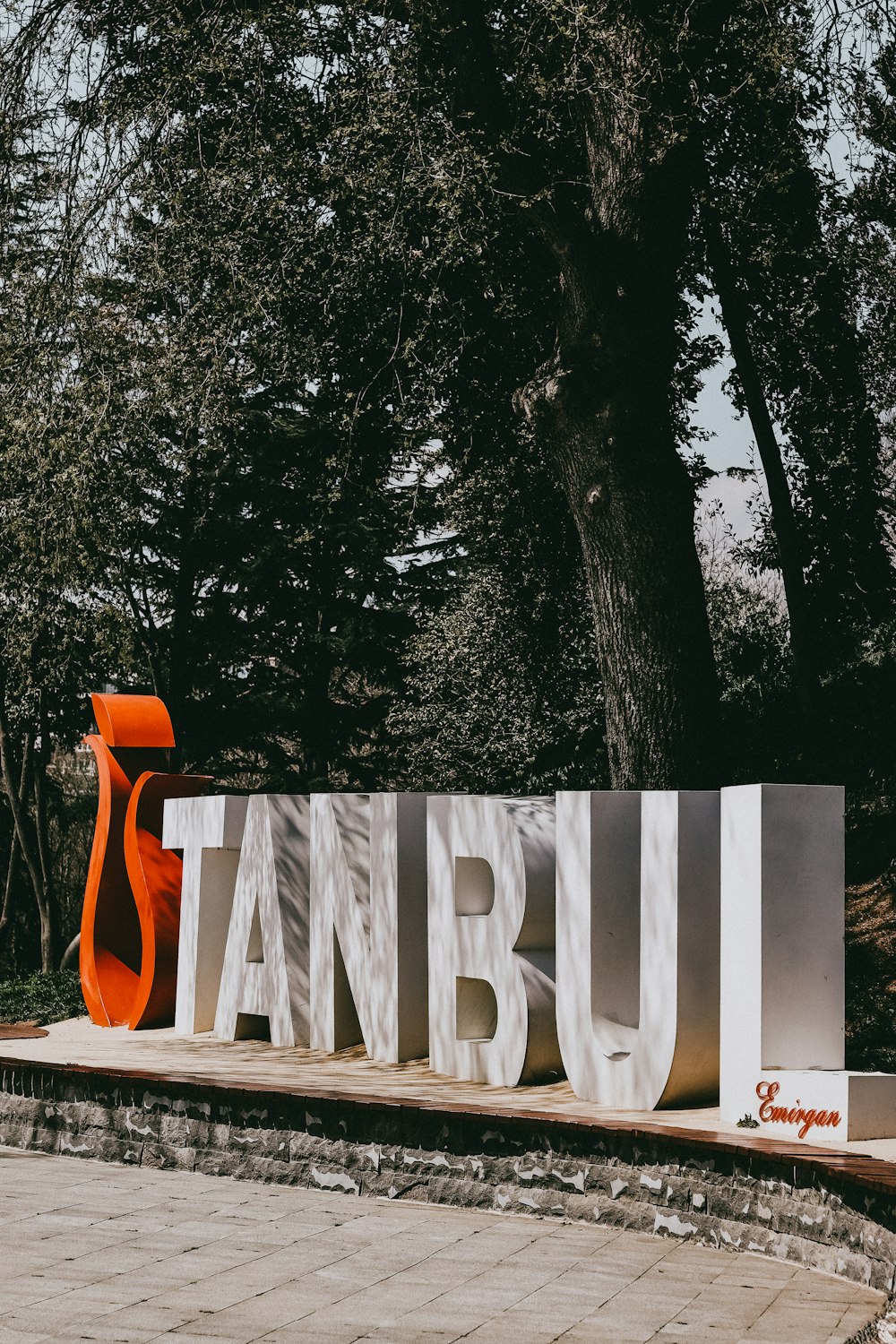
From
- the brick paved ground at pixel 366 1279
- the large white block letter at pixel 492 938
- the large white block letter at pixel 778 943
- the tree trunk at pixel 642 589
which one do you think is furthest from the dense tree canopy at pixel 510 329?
the brick paved ground at pixel 366 1279

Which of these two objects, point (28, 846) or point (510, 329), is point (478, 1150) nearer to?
point (510, 329)

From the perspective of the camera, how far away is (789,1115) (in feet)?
23.9

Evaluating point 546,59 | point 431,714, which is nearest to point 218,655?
point 431,714

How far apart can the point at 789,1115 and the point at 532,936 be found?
8.23 feet

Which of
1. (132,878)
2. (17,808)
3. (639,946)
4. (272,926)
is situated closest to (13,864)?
(17,808)

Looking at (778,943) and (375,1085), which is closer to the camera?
(778,943)

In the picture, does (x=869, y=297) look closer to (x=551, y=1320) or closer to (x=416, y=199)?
(x=416, y=199)

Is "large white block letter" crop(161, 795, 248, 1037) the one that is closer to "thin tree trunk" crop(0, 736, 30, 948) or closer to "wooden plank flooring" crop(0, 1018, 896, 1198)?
"wooden plank flooring" crop(0, 1018, 896, 1198)

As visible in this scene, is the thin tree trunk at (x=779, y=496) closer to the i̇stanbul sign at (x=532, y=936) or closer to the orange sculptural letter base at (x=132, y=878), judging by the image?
the orange sculptural letter base at (x=132, y=878)

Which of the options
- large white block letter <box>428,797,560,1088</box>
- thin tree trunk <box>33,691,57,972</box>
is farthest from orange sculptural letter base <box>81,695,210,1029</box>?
thin tree trunk <box>33,691,57,972</box>

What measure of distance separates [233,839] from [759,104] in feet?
25.0

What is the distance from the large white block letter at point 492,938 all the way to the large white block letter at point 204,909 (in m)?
2.99

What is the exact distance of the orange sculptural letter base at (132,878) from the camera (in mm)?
13453

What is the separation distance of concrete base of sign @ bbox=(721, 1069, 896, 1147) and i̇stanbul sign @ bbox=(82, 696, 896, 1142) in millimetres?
11
